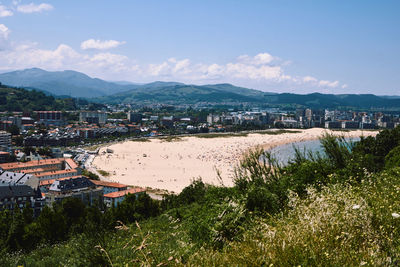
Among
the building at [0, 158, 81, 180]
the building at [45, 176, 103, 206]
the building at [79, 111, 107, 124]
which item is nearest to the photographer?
the building at [45, 176, 103, 206]

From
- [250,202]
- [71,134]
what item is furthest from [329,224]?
[71,134]

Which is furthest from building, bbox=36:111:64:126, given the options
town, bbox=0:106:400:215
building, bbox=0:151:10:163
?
building, bbox=0:151:10:163

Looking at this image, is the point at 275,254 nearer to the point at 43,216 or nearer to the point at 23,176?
the point at 43,216

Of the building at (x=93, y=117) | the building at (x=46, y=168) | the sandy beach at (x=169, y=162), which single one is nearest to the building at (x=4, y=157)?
the building at (x=46, y=168)

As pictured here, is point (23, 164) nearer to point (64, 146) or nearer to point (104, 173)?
point (104, 173)

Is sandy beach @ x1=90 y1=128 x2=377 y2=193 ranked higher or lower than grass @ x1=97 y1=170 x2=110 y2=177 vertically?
higher

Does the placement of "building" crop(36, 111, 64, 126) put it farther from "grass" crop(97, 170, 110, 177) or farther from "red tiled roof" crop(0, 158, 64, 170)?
"grass" crop(97, 170, 110, 177)

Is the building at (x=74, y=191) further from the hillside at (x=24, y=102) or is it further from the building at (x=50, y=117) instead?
the hillside at (x=24, y=102)

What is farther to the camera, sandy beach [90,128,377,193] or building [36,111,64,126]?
building [36,111,64,126]
